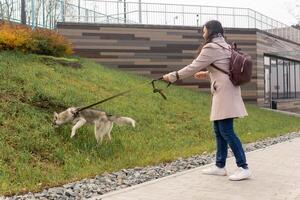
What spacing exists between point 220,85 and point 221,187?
4.55ft

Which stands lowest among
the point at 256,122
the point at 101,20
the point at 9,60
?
the point at 256,122

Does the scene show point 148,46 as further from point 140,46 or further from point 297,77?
point 297,77

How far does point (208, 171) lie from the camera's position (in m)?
7.73

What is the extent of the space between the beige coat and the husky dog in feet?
8.98

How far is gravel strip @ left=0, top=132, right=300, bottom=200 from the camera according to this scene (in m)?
6.41

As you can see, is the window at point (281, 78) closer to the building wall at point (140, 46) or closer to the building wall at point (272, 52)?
the building wall at point (272, 52)

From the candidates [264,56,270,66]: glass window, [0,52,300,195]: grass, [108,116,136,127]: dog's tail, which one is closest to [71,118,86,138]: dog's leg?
[0,52,300,195]: grass

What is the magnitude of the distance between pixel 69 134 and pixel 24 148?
115cm

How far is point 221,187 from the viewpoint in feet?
22.3

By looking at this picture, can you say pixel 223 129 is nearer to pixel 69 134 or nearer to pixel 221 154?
pixel 221 154

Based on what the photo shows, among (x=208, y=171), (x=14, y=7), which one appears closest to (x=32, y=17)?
(x=14, y=7)

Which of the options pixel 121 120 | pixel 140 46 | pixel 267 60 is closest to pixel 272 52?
pixel 267 60

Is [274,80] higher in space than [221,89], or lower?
higher

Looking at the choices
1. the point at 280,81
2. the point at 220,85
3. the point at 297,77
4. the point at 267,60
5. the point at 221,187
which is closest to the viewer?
the point at 221,187
